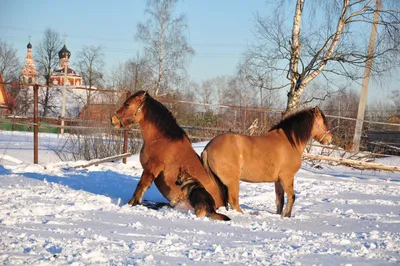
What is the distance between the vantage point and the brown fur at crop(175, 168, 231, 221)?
219 inches

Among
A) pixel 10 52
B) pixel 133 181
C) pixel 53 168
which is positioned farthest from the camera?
pixel 10 52

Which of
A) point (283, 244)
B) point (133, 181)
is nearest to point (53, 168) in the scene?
point (133, 181)

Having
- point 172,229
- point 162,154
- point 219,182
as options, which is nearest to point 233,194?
point 219,182

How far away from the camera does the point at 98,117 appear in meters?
11.9

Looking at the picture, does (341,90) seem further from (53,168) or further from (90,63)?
(90,63)

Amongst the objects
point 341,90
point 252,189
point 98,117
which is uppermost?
point 341,90

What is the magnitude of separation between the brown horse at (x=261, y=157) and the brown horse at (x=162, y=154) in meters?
0.18

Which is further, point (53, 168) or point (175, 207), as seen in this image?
point (53, 168)

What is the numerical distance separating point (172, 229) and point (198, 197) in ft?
3.74

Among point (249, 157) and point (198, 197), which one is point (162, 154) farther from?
point (249, 157)

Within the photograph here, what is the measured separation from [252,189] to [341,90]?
748 centimetres

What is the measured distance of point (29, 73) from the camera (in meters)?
44.1

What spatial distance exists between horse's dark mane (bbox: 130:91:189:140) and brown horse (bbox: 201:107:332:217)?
1.56ft

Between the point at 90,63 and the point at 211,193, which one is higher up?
the point at 90,63
